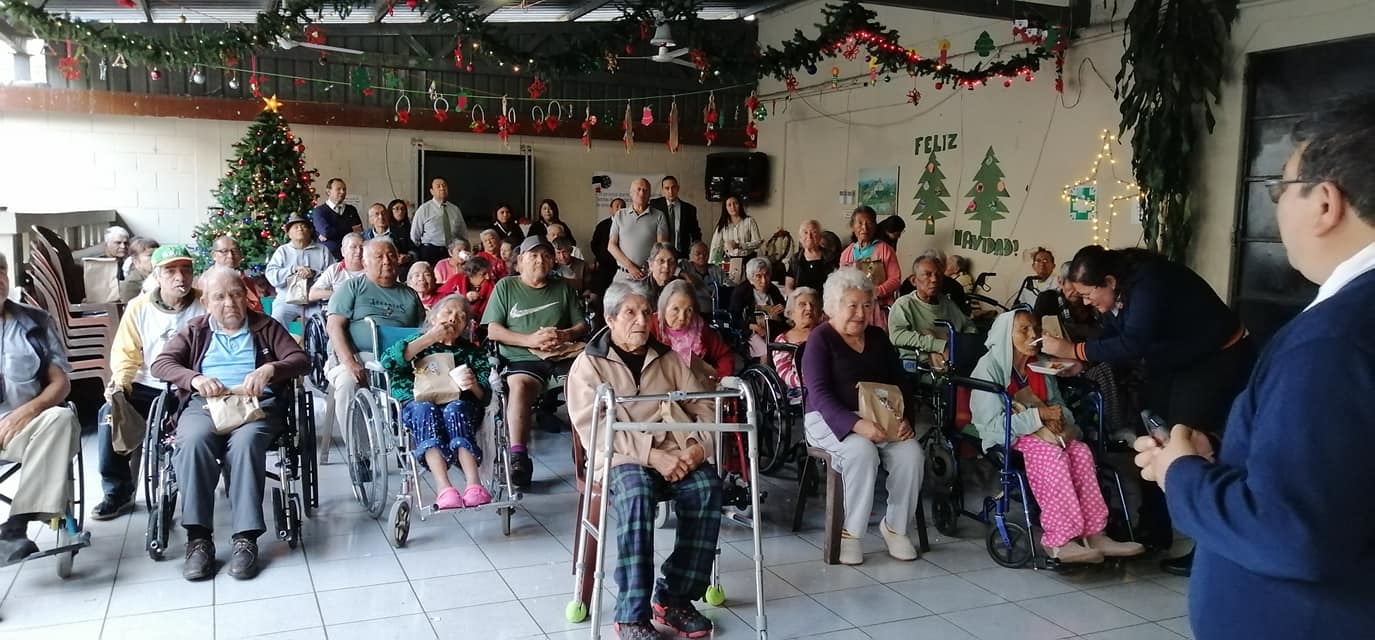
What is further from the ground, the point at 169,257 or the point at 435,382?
the point at 169,257

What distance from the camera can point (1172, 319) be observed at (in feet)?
11.2

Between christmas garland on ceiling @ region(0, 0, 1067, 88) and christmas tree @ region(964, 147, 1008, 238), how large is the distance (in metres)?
0.84

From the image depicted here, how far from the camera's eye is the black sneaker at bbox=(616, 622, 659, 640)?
9.11 ft

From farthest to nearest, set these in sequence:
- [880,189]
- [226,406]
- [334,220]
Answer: [880,189], [334,220], [226,406]

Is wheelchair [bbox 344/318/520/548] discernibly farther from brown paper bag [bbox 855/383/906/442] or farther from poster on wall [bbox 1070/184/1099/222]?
poster on wall [bbox 1070/184/1099/222]

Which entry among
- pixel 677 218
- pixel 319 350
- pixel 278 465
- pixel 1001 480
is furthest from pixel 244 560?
pixel 677 218

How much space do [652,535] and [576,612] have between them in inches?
15.5

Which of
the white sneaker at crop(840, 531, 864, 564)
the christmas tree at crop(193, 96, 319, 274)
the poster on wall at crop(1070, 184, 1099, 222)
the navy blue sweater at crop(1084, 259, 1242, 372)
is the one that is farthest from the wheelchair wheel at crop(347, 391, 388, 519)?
the poster on wall at crop(1070, 184, 1099, 222)

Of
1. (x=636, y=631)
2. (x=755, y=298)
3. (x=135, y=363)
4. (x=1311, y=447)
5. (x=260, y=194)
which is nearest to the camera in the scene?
(x=1311, y=447)

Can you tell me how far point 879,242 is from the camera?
5879 millimetres

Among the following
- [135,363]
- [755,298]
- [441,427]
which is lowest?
[441,427]

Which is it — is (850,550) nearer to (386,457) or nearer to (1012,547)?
(1012,547)

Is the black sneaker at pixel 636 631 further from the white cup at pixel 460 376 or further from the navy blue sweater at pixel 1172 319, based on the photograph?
the navy blue sweater at pixel 1172 319

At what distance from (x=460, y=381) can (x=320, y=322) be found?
6.09ft
